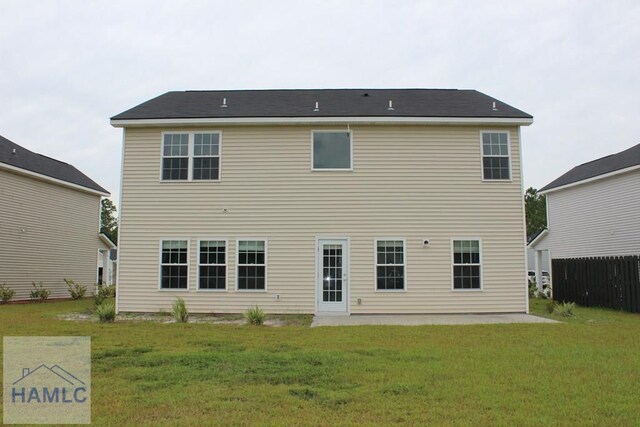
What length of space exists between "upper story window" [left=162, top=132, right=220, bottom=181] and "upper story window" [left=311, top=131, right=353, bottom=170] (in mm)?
2931

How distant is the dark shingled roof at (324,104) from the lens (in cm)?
1472

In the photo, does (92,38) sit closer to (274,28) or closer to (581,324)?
(274,28)

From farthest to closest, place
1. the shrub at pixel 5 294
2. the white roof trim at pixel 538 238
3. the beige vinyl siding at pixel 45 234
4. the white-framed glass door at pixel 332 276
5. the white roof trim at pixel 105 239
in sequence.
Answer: the white roof trim at pixel 538 238, the white roof trim at pixel 105 239, the beige vinyl siding at pixel 45 234, the shrub at pixel 5 294, the white-framed glass door at pixel 332 276

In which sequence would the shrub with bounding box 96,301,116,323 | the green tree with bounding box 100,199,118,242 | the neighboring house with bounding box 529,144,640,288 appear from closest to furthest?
the shrub with bounding box 96,301,116,323
the neighboring house with bounding box 529,144,640,288
the green tree with bounding box 100,199,118,242

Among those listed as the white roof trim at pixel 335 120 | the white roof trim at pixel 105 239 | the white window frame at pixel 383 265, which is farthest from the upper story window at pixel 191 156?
the white roof trim at pixel 105 239

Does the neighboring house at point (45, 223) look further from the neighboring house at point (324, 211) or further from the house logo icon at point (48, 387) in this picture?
the house logo icon at point (48, 387)

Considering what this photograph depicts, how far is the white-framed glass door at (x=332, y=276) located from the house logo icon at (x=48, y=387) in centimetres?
828

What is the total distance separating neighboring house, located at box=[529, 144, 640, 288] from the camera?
19.2 m

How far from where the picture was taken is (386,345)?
882 cm

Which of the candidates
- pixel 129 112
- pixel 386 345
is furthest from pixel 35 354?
pixel 129 112

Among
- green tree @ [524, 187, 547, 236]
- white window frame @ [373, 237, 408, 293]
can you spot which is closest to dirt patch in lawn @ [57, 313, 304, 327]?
white window frame @ [373, 237, 408, 293]

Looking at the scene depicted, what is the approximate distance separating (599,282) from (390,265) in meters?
7.63

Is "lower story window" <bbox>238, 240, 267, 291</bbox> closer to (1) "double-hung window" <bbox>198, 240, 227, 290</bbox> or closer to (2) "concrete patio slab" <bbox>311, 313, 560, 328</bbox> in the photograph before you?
(1) "double-hung window" <bbox>198, 240, 227, 290</bbox>

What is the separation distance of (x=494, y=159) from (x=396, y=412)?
1141 cm
